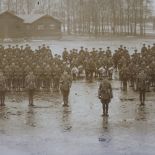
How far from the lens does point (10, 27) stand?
67125mm

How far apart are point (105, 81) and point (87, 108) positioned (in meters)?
2.14

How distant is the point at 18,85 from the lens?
22.9 meters

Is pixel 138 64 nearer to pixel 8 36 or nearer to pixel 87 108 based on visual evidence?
pixel 87 108

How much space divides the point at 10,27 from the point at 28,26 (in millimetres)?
3568

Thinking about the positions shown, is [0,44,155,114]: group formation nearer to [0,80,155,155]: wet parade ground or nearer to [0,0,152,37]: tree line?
[0,80,155,155]: wet parade ground

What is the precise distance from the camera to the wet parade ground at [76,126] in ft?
42.0

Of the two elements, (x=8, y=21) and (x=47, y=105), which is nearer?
(x=47, y=105)

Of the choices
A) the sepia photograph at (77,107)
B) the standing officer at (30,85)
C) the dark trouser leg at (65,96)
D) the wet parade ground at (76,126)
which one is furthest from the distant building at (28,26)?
the dark trouser leg at (65,96)

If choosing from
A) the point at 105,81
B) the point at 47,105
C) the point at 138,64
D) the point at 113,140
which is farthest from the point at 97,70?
the point at 113,140

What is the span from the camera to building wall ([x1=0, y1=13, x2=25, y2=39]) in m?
66.3

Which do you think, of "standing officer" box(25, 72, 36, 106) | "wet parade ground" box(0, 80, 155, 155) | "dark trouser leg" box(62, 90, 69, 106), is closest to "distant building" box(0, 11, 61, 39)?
"wet parade ground" box(0, 80, 155, 155)

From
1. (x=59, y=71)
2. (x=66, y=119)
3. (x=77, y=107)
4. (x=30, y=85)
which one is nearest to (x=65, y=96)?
(x=77, y=107)

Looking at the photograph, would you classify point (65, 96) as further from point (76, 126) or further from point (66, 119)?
point (76, 126)

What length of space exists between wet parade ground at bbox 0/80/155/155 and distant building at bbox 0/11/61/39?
4647 cm
